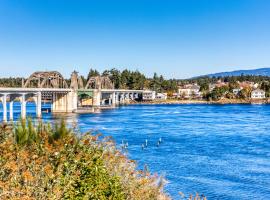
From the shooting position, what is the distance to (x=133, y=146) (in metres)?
46.1

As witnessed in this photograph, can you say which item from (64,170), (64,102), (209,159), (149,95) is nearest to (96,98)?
(64,102)

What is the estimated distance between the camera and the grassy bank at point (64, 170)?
11094 millimetres

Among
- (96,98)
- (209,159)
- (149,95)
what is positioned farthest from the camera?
(149,95)

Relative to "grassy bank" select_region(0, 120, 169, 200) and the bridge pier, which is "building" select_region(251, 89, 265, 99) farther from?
"grassy bank" select_region(0, 120, 169, 200)

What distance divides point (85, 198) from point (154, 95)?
564 feet

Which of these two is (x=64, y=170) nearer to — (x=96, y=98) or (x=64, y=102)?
(x=64, y=102)

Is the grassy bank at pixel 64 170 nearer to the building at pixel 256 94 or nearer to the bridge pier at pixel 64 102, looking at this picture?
the bridge pier at pixel 64 102

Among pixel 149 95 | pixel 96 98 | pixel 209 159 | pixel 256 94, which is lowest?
pixel 209 159

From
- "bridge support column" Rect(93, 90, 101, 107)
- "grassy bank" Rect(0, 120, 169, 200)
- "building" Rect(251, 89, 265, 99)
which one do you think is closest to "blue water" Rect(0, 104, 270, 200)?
"grassy bank" Rect(0, 120, 169, 200)

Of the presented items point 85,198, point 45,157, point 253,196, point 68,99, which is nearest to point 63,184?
point 85,198

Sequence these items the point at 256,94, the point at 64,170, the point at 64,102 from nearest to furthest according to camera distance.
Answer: the point at 64,170
the point at 64,102
the point at 256,94

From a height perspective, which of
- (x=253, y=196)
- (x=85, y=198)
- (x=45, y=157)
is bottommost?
(x=253, y=196)

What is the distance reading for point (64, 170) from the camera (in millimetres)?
13453

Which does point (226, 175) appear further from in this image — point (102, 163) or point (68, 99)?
point (68, 99)
